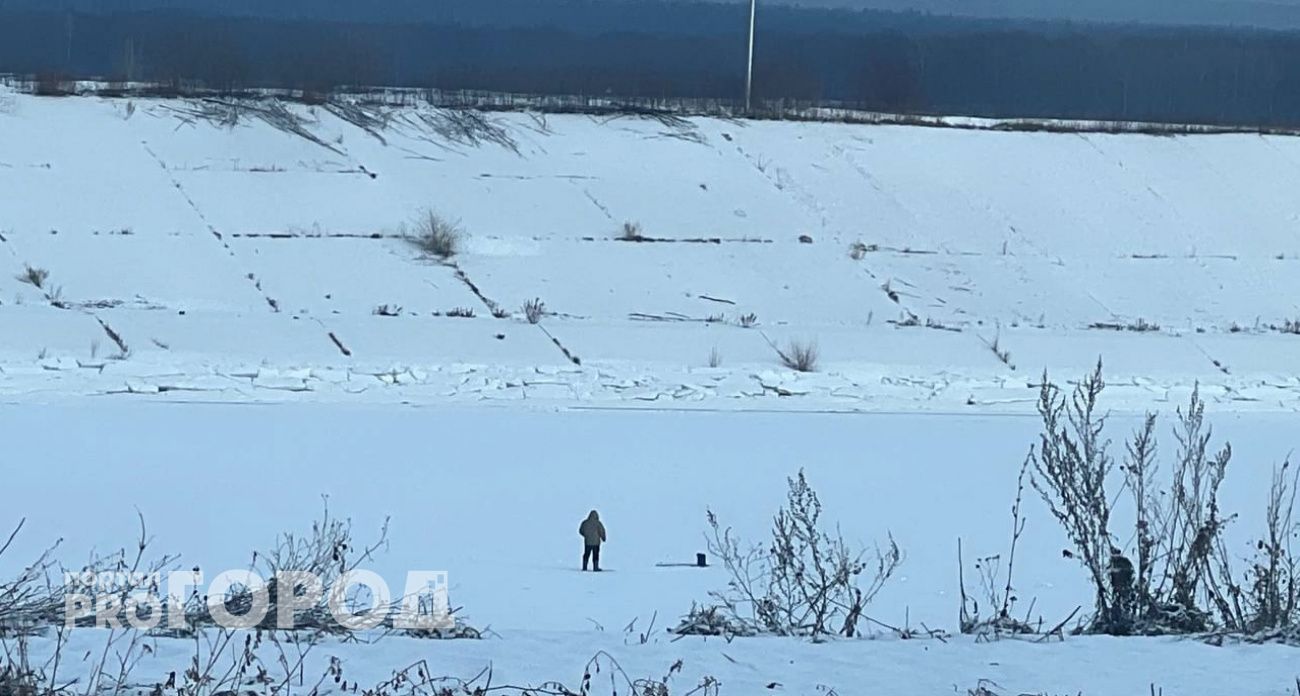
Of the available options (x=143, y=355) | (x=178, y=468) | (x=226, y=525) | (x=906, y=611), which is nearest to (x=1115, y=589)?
(x=906, y=611)

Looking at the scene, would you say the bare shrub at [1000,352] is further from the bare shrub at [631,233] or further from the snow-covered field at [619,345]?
the bare shrub at [631,233]

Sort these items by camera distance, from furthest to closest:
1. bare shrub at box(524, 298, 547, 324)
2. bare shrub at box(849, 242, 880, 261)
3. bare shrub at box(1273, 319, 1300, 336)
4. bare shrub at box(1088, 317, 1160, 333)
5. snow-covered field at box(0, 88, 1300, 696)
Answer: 1. bare shrub at box(849, 242, 880, 261)
2. bare shrub at box(1273, 319, 1300, 336)
3. bare shrub at box(1088, 317, 1160, 333)
4. bare shrub at box(524, 298, 547, 324)
5. snow-covered field at box(0, 88, 1300, 696)

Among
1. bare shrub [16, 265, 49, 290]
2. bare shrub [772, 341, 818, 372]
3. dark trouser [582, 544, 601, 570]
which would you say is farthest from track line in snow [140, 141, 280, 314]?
dark trouser [582, 544, 601, 570]

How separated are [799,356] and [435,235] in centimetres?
582

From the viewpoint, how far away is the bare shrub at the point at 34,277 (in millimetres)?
21875

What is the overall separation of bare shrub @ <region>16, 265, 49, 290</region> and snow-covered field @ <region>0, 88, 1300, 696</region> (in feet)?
0.25

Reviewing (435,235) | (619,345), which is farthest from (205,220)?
(619,345)

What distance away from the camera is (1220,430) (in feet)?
61.7

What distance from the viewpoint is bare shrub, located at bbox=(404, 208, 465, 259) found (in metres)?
24.1

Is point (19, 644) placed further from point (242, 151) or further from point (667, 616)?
point (242, 151)

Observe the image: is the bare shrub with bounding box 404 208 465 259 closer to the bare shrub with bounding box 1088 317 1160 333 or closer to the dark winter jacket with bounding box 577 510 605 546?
the bare shrub with bounding box 1088 317 1160 333

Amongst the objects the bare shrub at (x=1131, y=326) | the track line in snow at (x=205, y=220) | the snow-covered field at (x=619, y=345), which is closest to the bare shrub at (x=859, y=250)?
the snow-covered field at (x=619, y=345)

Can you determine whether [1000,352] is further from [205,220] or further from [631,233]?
[205,220]

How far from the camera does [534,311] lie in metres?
22.2
